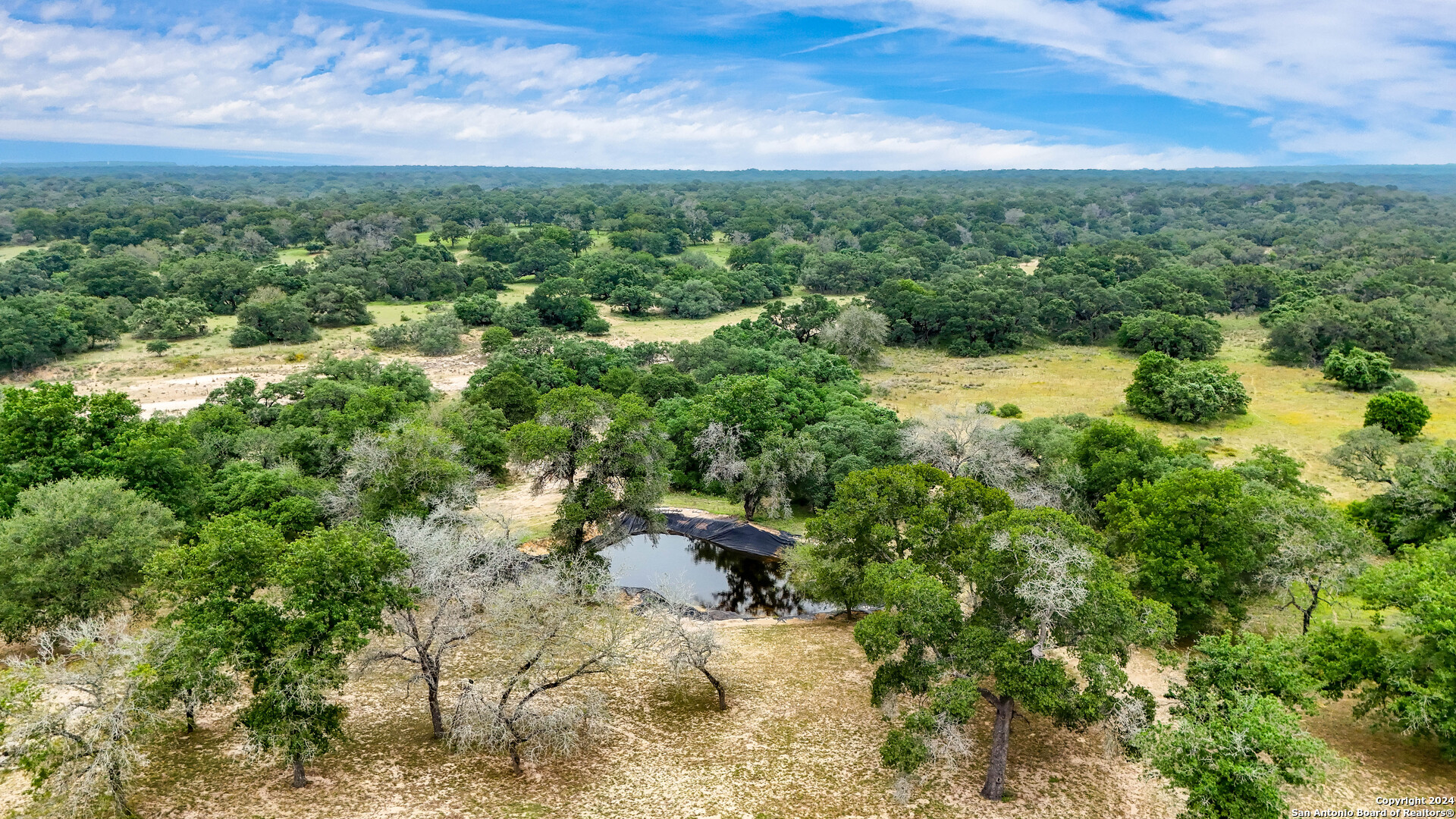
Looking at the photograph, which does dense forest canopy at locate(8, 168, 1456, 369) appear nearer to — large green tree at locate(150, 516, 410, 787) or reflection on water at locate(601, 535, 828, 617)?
reflection on water at locate(601, 535, 828, 617)

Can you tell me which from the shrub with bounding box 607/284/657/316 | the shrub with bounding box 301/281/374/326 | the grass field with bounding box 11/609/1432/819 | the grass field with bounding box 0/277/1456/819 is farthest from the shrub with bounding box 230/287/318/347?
the grass field with bounding box 11/609/1432/819

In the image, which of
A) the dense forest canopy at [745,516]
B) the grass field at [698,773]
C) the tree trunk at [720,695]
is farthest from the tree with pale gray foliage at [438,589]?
the tree trunk at [720,695]

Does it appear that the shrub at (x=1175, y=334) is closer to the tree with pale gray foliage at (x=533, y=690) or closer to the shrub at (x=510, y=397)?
the shrub at (x=510, y=397)

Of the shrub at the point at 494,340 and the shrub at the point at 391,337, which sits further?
the shrub at the point at 391,337

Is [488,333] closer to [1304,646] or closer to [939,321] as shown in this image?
[939,321]

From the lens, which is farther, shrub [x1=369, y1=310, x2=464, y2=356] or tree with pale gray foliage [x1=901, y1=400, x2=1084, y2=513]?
shrub [x1=369, y1=310, x2=464, y2=356]

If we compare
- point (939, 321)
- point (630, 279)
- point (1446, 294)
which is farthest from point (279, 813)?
point (1446, 294)
